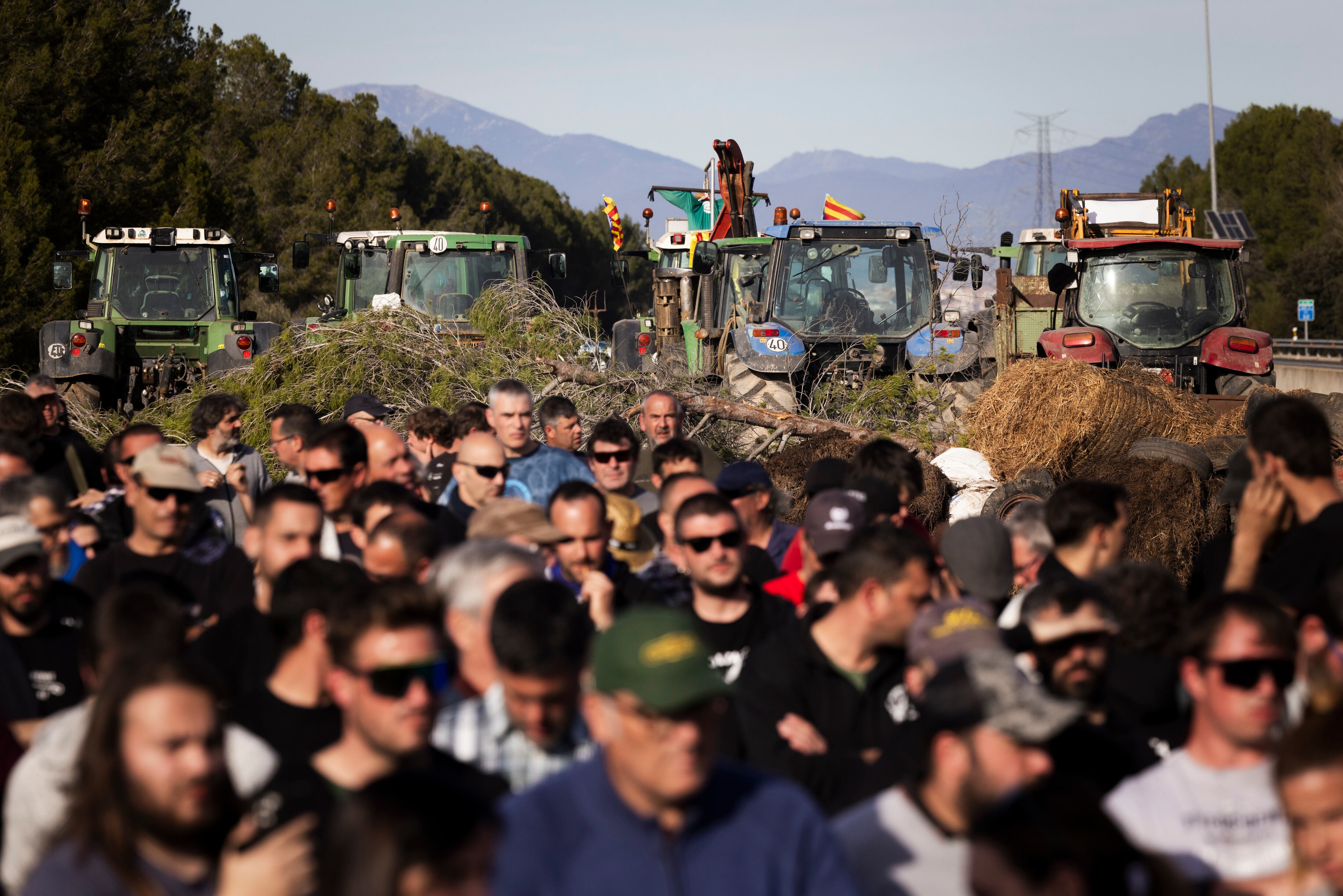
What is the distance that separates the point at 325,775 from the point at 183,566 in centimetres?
230

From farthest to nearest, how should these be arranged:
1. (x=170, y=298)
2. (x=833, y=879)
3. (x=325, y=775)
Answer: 1. (x=170, y=298)
2. (x=325, y=775)
3. (x=833, y=879)

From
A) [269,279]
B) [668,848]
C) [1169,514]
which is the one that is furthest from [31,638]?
[269,279]

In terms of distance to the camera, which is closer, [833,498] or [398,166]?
[833,498]

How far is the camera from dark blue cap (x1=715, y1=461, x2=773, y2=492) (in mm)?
5828

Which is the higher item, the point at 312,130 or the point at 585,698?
the point at 312,130

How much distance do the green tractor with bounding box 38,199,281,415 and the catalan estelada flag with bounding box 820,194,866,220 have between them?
6.83 m

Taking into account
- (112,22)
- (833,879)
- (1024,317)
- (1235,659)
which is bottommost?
(833,879)

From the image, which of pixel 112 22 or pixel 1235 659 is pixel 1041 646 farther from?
pixel 112 22

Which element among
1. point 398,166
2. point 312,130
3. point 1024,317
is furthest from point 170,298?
point 398,166

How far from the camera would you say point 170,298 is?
656 inches

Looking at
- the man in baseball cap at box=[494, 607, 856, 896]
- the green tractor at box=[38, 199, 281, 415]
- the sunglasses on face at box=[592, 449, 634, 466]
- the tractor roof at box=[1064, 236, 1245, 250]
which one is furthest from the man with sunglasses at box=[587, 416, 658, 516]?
the green tractor at box=[38, 199, 281, 415]

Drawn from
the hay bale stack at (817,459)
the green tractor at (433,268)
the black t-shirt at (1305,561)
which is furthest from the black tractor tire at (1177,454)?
the green tractor at (433,268)

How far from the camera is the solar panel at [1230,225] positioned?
76.7ft

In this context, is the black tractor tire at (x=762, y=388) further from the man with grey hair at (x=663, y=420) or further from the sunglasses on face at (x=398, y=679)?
the sunglasses on face at (x=398, y=679)
